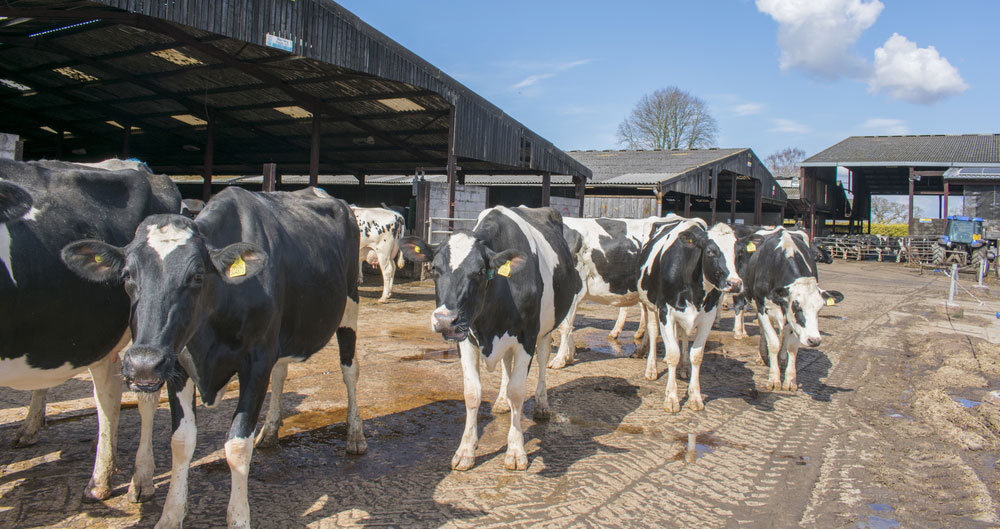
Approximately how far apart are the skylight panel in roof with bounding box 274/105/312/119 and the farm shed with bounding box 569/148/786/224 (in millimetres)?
11836

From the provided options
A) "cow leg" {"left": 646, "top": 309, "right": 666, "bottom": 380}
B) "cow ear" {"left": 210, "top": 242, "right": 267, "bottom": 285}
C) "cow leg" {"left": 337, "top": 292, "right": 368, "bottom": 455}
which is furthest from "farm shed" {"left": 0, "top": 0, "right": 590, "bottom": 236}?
"cow leg" {"left": 646, "top": 309, "right": 666, "bottom": 380}

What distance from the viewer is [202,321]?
3.08 meters

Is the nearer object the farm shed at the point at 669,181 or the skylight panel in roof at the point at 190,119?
the skylight panel in roof at the point at 190,119

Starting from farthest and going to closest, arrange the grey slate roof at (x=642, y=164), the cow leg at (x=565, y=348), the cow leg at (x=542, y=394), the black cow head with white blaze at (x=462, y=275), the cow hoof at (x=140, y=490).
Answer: the grey slate roof at (x=642, y=164)
the cow leg at (x=565, y=348)
the cow leg at (x=542, y=394)
the black cow head with white blaze at (x=462, y=275)
the cow hoof at (x=140, y=490)

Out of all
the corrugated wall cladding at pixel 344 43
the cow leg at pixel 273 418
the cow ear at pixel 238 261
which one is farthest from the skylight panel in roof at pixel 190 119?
the cow ear at pixel 238 261

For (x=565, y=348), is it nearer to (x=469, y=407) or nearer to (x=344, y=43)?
(x=469, y=407)

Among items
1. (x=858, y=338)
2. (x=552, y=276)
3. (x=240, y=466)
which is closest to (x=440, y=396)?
(x=552, y=276)

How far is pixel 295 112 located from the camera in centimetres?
1784

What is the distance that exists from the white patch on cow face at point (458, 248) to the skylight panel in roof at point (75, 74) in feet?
53.1

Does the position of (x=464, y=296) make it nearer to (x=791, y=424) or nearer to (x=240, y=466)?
(x=240, y=466)

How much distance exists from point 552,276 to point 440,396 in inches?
71.9

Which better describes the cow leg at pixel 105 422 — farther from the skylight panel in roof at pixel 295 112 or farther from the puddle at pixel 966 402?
the skylight panel in roof at pixel 295 112

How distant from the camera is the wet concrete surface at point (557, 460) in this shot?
3.75 m

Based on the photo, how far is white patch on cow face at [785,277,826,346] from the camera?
6750 mm
